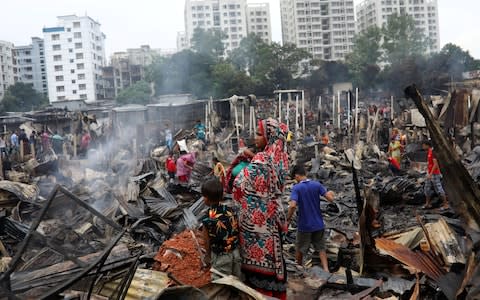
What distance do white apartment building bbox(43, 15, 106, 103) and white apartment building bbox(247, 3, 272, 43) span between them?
4128 centimetres

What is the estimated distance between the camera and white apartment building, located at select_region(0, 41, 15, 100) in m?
78.8

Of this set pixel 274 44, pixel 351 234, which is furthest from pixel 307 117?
pixel 351 234

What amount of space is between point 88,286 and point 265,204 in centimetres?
139

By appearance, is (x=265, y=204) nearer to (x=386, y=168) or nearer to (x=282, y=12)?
(x=386, y=168)

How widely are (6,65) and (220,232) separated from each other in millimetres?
89308

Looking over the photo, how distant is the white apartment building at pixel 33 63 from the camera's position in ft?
289

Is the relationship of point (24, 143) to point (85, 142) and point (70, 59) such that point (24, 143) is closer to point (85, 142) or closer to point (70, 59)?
point (85, 142)

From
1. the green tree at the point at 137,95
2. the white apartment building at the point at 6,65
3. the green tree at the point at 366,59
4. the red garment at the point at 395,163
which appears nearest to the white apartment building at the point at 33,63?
the white apartment building at the point at 6,65

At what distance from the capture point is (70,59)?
263 ft

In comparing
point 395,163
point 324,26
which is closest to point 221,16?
point 324,26

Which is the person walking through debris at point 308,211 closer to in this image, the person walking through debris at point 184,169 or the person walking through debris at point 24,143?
the person walking through debris at point 184,169

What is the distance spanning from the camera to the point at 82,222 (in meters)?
5.20

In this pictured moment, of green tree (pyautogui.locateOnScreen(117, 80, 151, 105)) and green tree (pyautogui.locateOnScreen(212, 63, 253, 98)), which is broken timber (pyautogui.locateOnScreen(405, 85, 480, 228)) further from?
green tree (pyautogui.locateOnScreen(117, 80, 151, 105))

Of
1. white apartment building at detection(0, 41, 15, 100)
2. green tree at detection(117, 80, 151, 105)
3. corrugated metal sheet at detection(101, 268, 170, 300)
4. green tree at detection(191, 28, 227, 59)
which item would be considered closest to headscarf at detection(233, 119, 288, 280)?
corrugated metal sheet at detection(101, 268, 170, 300)
